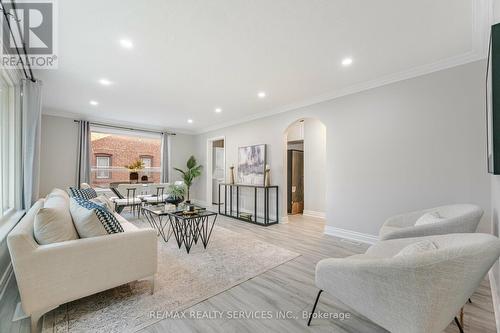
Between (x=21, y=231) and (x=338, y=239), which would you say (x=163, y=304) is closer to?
(x=21, y=231)

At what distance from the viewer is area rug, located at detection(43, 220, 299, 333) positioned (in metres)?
1.65

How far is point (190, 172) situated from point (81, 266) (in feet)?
18.5

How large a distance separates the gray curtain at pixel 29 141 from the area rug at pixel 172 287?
1913 millimetres

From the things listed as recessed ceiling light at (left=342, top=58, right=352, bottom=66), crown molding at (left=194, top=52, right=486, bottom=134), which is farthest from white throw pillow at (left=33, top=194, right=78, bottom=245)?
crown molding at (left=194, top=52, right=486, bottom=134)

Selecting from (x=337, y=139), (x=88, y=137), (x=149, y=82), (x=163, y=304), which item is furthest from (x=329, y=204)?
(x=88, y=137)

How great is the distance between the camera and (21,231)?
4.84 feet

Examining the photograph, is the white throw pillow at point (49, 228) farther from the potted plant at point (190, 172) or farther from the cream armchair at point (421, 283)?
the potted plant at point (190, 172)

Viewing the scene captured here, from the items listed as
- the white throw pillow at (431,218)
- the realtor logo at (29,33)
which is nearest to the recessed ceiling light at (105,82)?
the realtor logo at (29,33)

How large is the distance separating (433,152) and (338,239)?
192cm

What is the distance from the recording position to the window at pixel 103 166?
19.7 feet

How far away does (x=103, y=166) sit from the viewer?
6094mm

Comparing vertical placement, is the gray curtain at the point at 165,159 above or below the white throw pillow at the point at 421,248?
above

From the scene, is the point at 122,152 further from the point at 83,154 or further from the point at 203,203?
the point at 203,203

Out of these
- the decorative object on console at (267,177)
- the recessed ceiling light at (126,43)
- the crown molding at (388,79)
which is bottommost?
the decorative object on console at (267,177)
